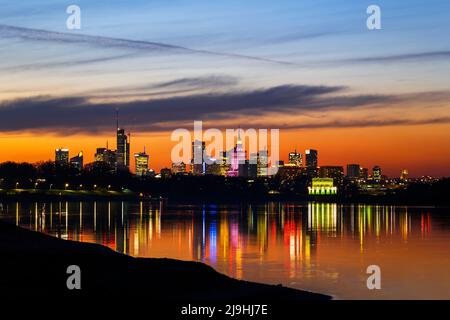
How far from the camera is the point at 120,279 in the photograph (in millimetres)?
28359

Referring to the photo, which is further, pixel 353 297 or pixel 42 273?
pixel 353 297

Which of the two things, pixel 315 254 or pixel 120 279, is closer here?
pixel 120 279

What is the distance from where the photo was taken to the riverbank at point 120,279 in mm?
25594

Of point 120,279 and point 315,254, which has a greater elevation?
point 120,279

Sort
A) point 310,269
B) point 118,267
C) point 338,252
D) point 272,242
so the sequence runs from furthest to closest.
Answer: point 272,242 → point 338,252 → point 310,269 → point 118,267

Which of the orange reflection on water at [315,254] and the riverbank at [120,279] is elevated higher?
the riverbank at [120,279]

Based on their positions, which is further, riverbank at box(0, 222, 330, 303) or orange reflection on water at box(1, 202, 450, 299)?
orange reflection on water at box(1, 202, 450, 299)

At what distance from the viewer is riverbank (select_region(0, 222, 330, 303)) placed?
2559cm

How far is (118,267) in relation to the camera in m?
31.1

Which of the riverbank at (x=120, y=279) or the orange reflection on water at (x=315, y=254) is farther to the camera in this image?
the orange reflection on water at (x=315, y=254)

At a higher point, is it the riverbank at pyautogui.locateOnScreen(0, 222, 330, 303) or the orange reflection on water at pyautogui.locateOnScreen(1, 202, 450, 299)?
the riverbank at pyautogui.locateOnScreen(0, 222, 330, 303)
